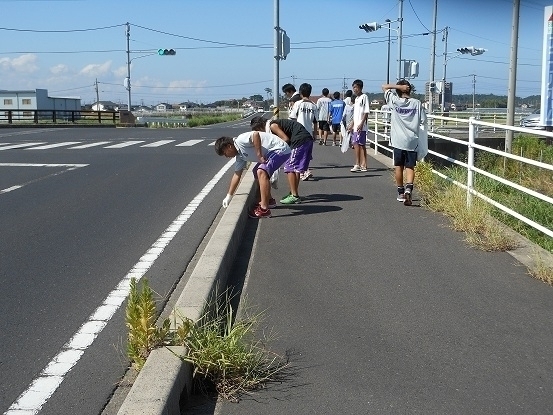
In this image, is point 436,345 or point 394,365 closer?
point 394,365

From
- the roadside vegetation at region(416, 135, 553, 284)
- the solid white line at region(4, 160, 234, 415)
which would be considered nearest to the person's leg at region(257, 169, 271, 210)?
the solid white line at region(4, 160, 234, 415)

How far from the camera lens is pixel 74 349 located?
4672 millimetres

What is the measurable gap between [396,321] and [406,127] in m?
5.05

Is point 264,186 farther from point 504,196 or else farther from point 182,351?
point 182,351

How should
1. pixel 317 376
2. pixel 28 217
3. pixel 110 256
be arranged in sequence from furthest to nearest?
pixel 28 217 → pixel 110 256 → pixel 317 376

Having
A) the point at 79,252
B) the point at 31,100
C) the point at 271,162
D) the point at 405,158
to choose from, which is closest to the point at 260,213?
the point at 271,162

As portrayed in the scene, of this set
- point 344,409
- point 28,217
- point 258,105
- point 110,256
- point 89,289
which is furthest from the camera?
point 258,105

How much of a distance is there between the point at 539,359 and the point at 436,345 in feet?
2.07

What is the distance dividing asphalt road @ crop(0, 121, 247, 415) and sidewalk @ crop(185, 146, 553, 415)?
854 millimetres

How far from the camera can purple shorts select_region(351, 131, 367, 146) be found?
13.4 metres

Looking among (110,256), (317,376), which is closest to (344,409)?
(317,376)

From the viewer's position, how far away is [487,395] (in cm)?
387

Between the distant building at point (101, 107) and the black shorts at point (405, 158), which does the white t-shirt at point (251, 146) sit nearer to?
the black shorts at point (405, 158)

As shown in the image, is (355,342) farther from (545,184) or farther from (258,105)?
(258,105)
